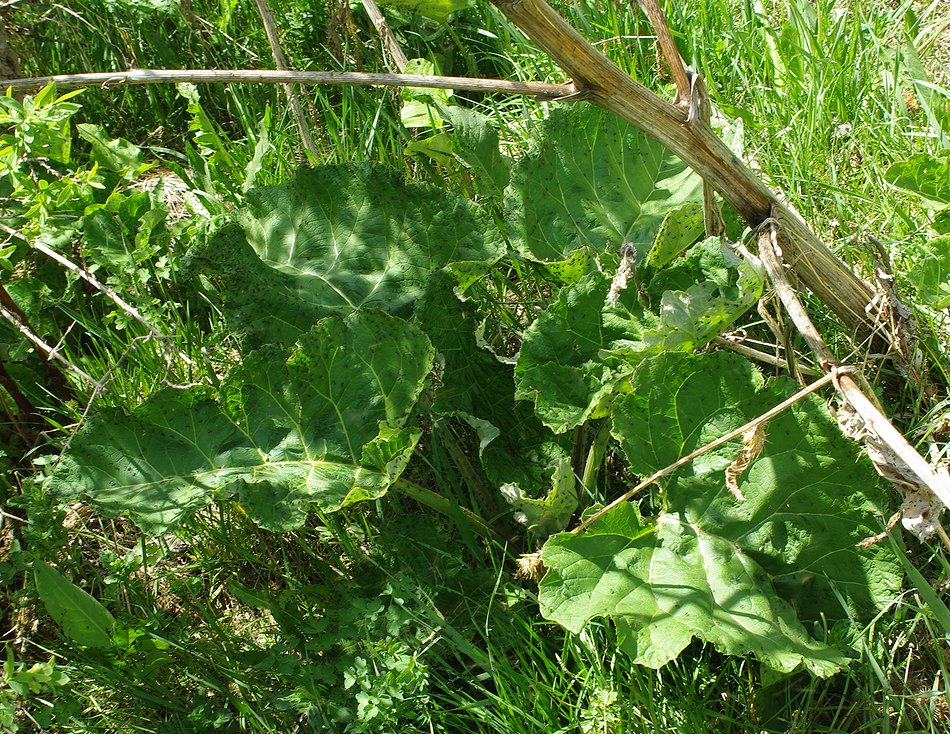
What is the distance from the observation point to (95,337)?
2.69 metres

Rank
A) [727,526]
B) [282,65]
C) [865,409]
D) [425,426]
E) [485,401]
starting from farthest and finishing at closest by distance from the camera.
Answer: [282,65]
[425,426]
[485,401]
[727,526]
[865,409]

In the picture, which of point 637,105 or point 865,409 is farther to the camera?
point 637,105

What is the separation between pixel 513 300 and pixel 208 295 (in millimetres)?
831

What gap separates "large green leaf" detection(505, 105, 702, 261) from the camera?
2152 millimetres

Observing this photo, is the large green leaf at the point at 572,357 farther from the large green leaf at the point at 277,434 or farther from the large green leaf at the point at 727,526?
the large green leaf at the point at 277,434

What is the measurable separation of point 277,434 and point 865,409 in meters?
1.11

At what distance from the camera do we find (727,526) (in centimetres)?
182

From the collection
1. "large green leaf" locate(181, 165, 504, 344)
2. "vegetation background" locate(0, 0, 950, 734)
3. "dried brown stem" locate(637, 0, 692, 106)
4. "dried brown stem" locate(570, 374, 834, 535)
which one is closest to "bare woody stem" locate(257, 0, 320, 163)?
"vegetation background" locate(0, 0, 950, 734)

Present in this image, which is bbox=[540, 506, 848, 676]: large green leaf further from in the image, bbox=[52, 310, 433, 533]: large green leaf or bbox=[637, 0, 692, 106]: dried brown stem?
bbox=[637, 0, 692, 106]: dried brown stem

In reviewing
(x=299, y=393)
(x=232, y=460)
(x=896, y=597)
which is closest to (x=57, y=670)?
(x=232, y=460)

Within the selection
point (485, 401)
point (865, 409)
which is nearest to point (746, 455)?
point (865, 409)

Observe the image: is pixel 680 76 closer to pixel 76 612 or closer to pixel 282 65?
pixel 282 65

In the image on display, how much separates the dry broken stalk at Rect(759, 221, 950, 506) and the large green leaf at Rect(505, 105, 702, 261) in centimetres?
43

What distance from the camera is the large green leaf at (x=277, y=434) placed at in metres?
1.78
